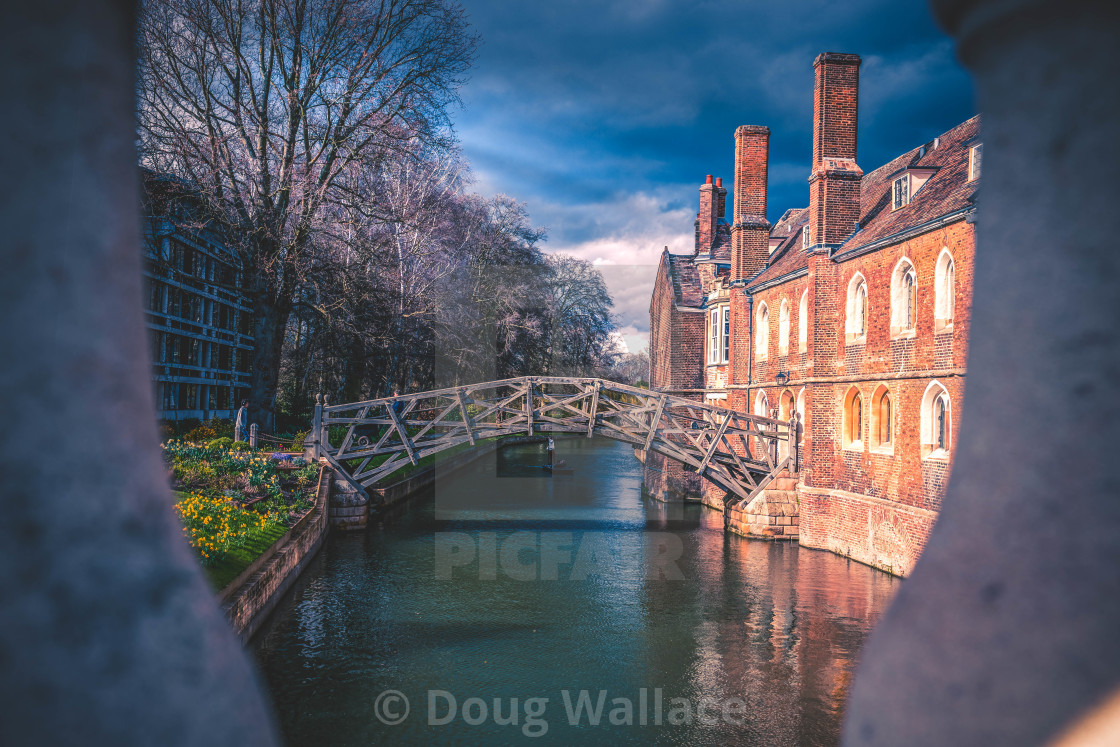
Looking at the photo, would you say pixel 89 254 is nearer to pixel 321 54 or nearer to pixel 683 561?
pixel 683 561

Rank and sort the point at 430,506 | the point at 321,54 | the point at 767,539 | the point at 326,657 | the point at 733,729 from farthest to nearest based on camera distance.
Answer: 1. the point at 430,506
2. the point at 321,54
3. the point at 767,539
4. the point at 326,657
5. the point at 733,729

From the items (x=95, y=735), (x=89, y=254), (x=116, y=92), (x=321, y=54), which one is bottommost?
(x=95, y=735)

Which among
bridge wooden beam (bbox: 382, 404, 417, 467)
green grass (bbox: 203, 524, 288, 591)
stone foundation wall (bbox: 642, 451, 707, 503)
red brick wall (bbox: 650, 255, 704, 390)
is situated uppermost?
red brick wall (bbox: 650, 255, 704, 390)

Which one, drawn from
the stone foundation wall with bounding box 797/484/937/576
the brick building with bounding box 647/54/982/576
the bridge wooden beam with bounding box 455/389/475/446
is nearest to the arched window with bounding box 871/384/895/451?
the brick building with bounding box 647/54/982/576

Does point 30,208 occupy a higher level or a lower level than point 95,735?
higher

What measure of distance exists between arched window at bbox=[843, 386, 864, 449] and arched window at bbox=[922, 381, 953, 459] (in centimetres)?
279

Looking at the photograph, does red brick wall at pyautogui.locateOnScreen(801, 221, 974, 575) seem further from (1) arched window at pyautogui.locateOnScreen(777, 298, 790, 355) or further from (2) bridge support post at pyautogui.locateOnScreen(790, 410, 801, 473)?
(1) arched window at pyautogui.locateOnScreen(777, 298, 790, 355)

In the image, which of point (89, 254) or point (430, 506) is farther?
point (430, 506)

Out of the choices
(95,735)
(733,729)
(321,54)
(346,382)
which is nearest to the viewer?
(95,735)

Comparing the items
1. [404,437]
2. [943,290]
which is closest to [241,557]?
[404,437]

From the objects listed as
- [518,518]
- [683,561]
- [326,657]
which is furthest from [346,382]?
[326,657]

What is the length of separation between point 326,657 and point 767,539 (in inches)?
510

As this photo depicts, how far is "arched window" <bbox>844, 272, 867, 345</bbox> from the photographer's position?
1711 centimetres

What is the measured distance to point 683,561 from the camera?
A: 17266 mm
